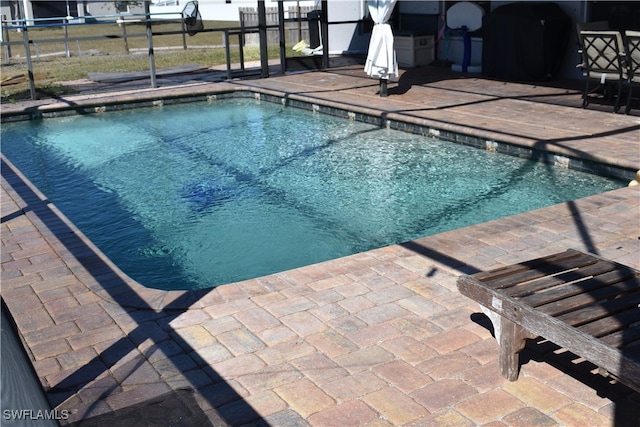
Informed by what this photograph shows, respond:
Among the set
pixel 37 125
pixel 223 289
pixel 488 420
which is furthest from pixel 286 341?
pixel 37 125

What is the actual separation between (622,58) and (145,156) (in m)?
6.11

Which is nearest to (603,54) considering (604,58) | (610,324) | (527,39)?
(604,58)

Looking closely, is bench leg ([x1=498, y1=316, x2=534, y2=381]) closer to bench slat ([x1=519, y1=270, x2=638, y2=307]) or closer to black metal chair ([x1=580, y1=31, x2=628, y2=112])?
bench slat ([x1=519, y1=270, x2=638, y2=307])

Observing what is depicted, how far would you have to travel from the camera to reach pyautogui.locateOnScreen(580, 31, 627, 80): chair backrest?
8508 millimetres

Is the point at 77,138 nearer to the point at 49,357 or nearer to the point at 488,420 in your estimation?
the point at 49,357

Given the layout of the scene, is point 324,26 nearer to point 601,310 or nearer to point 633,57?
point 633,57

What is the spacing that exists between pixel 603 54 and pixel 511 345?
689cm

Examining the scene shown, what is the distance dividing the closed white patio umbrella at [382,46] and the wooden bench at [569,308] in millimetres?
7402

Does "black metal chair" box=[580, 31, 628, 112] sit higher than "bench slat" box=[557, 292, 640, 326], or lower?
higher

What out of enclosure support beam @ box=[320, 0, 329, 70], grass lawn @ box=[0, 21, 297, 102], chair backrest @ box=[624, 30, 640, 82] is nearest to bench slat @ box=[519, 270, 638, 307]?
chair backrest @ box=[624, 30, 640, 82]

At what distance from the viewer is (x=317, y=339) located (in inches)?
140

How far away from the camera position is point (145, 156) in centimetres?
893

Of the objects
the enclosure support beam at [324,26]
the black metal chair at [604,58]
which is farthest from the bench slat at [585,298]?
the enclosure support beam at [324,26]

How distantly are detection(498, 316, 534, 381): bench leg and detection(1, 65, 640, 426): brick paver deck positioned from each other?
0.21ft
